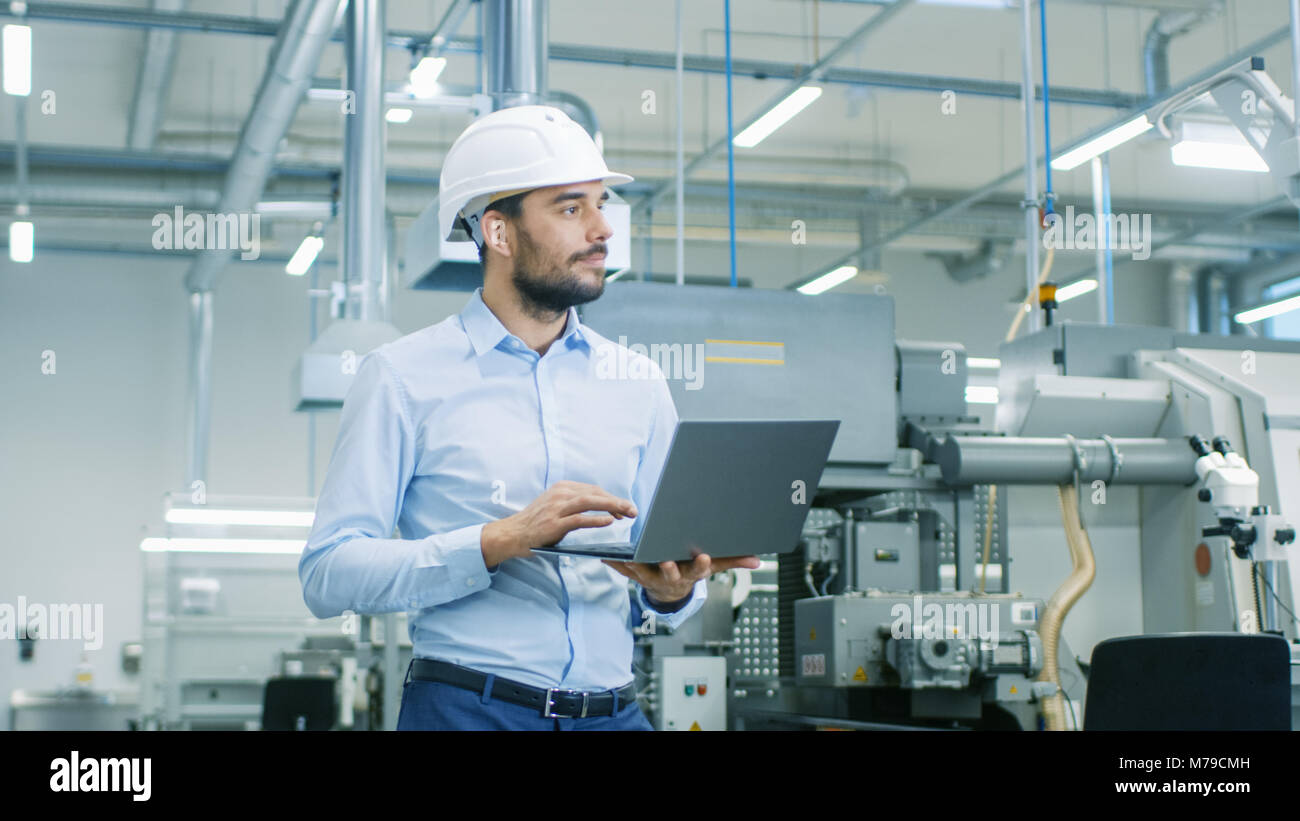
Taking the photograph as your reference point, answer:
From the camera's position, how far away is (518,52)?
3404mm

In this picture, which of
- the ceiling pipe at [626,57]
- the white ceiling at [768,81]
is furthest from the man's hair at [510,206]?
the white ceiling at [768,81]

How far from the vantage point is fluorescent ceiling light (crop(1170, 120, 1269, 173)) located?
3.57 metres

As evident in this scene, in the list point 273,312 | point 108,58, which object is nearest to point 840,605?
point 108,58

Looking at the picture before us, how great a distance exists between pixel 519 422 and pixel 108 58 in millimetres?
7117

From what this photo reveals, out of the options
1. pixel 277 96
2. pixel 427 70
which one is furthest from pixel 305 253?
pixel 427 70

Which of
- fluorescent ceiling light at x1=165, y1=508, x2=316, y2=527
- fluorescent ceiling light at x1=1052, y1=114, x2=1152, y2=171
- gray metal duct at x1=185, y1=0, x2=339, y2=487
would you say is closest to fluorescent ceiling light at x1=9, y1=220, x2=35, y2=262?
gray metal duct at x1=185, y1=0, x2=339, y2=487

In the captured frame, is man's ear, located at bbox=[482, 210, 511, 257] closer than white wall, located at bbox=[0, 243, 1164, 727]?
Yes

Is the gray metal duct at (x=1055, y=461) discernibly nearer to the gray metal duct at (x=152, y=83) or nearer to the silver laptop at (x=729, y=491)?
the silver laptop at (x=729, y=491)

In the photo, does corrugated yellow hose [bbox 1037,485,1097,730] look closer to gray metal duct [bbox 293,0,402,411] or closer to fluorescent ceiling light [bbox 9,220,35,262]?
gray metal duct [bbox 293,0,402,411]

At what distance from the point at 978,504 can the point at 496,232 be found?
219 centimetres

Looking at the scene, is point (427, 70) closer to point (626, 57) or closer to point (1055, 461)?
point (626, 57)

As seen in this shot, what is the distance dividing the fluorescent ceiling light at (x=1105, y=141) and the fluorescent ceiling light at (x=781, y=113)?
1140 mm

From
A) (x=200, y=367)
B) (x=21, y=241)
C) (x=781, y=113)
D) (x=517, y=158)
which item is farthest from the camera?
(x=200, y=367)

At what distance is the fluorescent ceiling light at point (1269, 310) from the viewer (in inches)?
363
